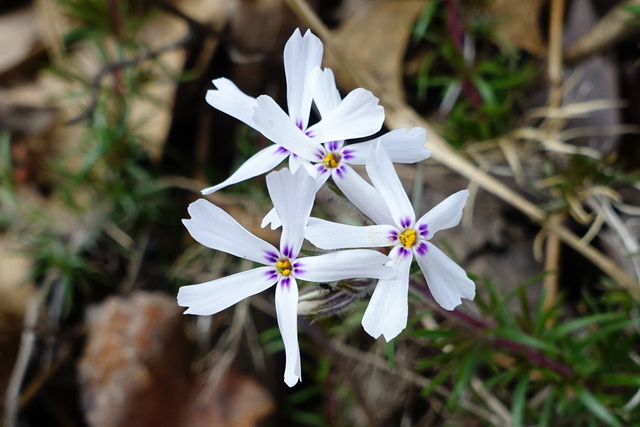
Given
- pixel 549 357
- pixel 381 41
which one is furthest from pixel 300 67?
pixel 381 41

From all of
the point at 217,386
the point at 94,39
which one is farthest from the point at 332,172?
the point at 94,39

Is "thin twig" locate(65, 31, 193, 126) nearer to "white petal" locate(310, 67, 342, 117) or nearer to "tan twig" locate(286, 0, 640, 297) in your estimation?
"tan twig" locate(286, 0, 640, 297)

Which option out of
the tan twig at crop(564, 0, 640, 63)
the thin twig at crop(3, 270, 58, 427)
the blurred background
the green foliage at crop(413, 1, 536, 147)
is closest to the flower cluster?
the blurred background

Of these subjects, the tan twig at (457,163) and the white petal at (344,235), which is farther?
the tan twig at (457,163)

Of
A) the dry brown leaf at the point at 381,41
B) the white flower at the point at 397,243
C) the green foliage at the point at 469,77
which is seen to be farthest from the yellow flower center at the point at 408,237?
the dry brown leaf at the point at 381,41

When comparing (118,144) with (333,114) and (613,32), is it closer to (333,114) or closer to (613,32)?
(333,114)

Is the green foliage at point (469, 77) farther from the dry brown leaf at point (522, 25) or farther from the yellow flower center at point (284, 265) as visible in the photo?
the yellow flower center at point (284, 265)
